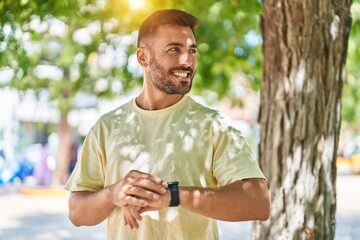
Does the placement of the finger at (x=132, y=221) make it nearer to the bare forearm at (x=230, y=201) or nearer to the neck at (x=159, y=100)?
the bare forearm at (x=230, y=201)

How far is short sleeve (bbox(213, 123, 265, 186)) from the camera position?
2.49 meters

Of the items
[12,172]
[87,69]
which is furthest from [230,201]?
[12,172]

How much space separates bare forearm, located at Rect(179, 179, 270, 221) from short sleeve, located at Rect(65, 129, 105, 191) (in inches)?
18.8

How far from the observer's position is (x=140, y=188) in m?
2.38

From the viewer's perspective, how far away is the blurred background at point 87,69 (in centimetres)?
771

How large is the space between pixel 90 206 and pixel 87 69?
13550 mm

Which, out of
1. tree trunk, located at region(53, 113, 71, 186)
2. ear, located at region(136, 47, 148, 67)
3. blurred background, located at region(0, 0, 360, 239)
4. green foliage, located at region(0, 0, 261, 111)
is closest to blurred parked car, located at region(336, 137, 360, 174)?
blurred background, located at region(0, 0, 360, 239)

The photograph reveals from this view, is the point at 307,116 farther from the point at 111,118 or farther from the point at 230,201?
the point at 230,201

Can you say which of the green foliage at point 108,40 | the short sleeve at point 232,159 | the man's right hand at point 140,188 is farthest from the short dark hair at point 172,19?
the green foliage at point 108,40

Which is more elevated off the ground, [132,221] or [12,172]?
[12,172]

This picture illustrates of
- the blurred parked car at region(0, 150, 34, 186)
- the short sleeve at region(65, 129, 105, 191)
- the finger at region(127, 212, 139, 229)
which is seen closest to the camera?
the finger at region(127, 212, 139, 229)

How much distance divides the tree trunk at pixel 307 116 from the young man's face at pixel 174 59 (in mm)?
2601

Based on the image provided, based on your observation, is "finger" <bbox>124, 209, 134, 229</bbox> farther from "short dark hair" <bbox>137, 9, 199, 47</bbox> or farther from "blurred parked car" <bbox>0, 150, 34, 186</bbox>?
"blurred parked car" <bbox>0, 150, 34, 186</bbox>

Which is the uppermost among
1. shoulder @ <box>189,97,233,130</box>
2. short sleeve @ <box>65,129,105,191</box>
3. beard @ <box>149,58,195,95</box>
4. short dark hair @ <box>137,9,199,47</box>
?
short dark hair @ <box>137,9,199,47</box>
